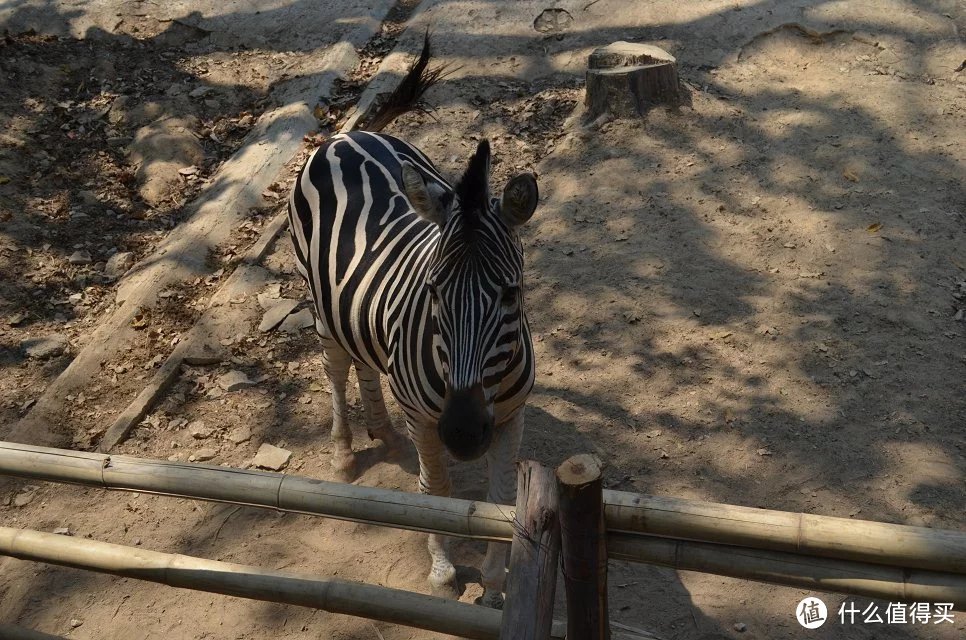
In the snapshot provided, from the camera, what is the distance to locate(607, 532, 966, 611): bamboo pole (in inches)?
86.6

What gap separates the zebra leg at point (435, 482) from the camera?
3.58 meters

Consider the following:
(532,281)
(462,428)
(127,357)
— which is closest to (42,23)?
(127,357)

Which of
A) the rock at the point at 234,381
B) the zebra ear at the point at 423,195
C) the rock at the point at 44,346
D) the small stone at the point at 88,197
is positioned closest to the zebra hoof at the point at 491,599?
the zebra ear at the point at 423,195

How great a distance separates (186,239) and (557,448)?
3.49m

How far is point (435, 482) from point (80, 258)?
403 centimetres

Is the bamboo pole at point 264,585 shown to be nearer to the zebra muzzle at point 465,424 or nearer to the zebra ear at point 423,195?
the zebra muzzle at point 465,424

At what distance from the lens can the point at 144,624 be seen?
3.86 meters

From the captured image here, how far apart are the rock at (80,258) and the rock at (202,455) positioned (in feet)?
7.69

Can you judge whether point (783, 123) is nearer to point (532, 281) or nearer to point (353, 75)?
point (532, 281)

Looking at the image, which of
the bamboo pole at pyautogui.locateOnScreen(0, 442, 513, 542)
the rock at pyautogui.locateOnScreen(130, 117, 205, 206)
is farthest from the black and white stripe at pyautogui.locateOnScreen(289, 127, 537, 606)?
Answer: the rock at pyautogui.locateOnScreen(130, 117, 205, 206)

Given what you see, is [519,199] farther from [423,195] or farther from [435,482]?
[435,482]

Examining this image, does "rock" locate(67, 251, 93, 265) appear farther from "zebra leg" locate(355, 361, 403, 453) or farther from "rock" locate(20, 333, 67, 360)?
"zebra leg" locate(355, 361, 403, 453)

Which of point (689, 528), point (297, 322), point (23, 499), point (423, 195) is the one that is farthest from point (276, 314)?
point (689, 528)

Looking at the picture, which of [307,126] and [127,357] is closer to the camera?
[127,357]
